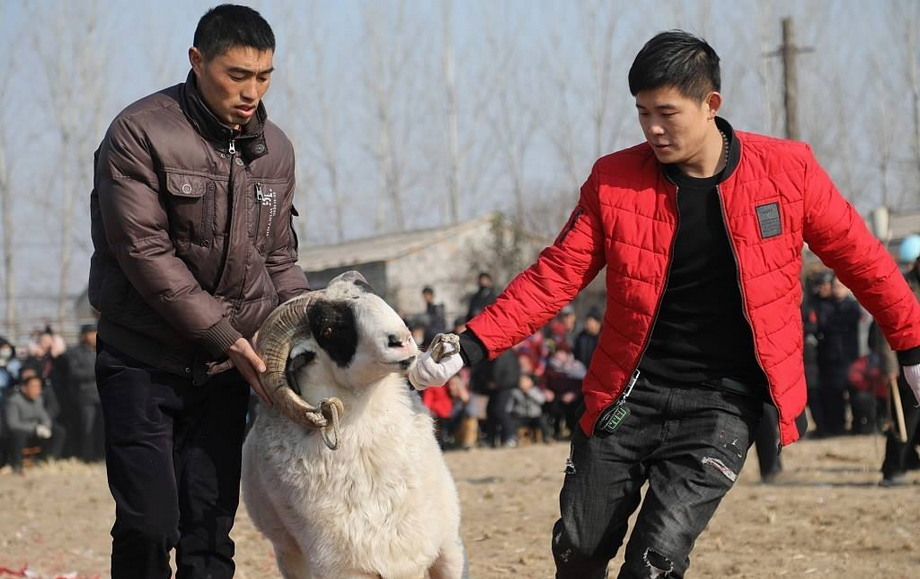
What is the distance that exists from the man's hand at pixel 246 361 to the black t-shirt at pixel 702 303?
1621 millimetres

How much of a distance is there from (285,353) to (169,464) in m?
0.69

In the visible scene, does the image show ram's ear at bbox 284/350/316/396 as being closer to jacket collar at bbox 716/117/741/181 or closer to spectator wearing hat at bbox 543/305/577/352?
jacket collar at bbox 716/117/741/181

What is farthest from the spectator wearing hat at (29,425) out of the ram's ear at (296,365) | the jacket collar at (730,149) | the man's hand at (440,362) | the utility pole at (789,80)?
the utility pole at (789,80)

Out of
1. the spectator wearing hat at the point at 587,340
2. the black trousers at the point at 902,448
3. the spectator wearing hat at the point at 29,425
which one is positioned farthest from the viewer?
the spectator wearing hat at the point at 587,340

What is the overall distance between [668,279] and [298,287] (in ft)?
6.08

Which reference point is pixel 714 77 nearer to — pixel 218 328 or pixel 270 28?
pixel 270 28

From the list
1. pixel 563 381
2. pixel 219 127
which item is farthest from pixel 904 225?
pixel 219 127

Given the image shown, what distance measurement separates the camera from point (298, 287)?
18.0ft

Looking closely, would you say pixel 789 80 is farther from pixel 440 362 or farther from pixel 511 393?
pixel 440 362

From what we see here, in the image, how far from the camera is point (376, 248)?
41.3 meters

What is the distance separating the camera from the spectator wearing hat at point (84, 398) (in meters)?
17.3

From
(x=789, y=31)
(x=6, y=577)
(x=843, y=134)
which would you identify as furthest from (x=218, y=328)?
(x=843, y=134)

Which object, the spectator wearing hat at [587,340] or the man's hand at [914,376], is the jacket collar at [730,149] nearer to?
the man's hand at [914,376]

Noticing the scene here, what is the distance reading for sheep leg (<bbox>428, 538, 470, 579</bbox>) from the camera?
206 inches
